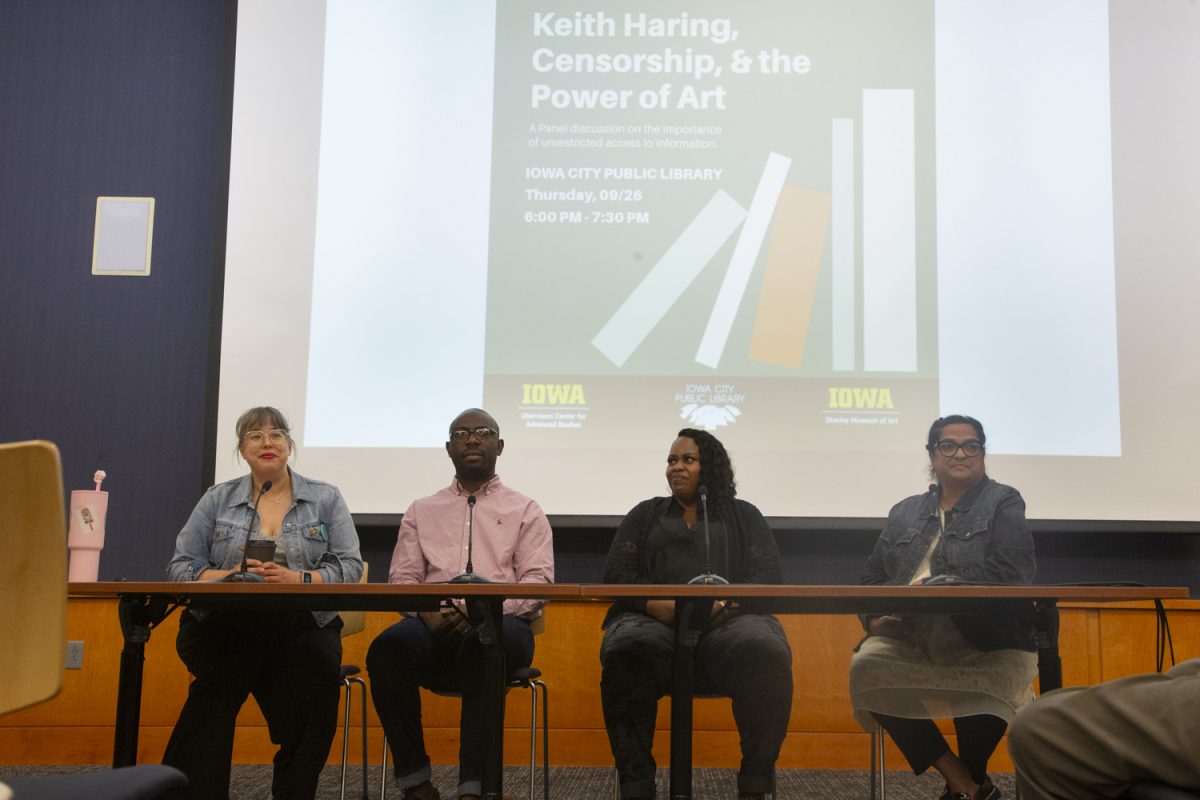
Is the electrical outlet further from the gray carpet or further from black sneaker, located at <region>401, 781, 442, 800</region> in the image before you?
black sneaker, located at <region>401, 781, 442, 800</region>

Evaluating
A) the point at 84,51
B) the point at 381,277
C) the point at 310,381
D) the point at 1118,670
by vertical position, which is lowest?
the point at 1118,670

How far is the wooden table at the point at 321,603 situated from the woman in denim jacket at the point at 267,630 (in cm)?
20

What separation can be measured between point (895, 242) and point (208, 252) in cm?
255

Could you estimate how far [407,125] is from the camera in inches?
162

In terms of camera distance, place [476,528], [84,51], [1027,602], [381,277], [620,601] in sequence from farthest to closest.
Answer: [84,51] < [381,277] < [476,528] < [620,601] < [1027,602]

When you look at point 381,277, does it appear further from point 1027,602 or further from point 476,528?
point 1027,602

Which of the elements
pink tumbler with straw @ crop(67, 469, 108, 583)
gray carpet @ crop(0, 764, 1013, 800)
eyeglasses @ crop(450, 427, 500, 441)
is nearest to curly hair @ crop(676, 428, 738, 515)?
eyeglasses @ crop(450, 427, 500, 441)

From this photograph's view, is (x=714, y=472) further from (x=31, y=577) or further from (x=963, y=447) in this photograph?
(x=31, y=577)

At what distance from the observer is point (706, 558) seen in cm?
319

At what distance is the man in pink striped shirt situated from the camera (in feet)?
9.39

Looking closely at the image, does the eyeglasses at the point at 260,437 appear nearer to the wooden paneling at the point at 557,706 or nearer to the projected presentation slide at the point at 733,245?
the projected presentation slide at the point at 733,245

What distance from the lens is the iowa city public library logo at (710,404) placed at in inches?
155

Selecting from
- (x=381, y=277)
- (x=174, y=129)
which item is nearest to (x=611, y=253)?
(x=381, y=277)

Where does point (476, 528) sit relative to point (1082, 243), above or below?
below
